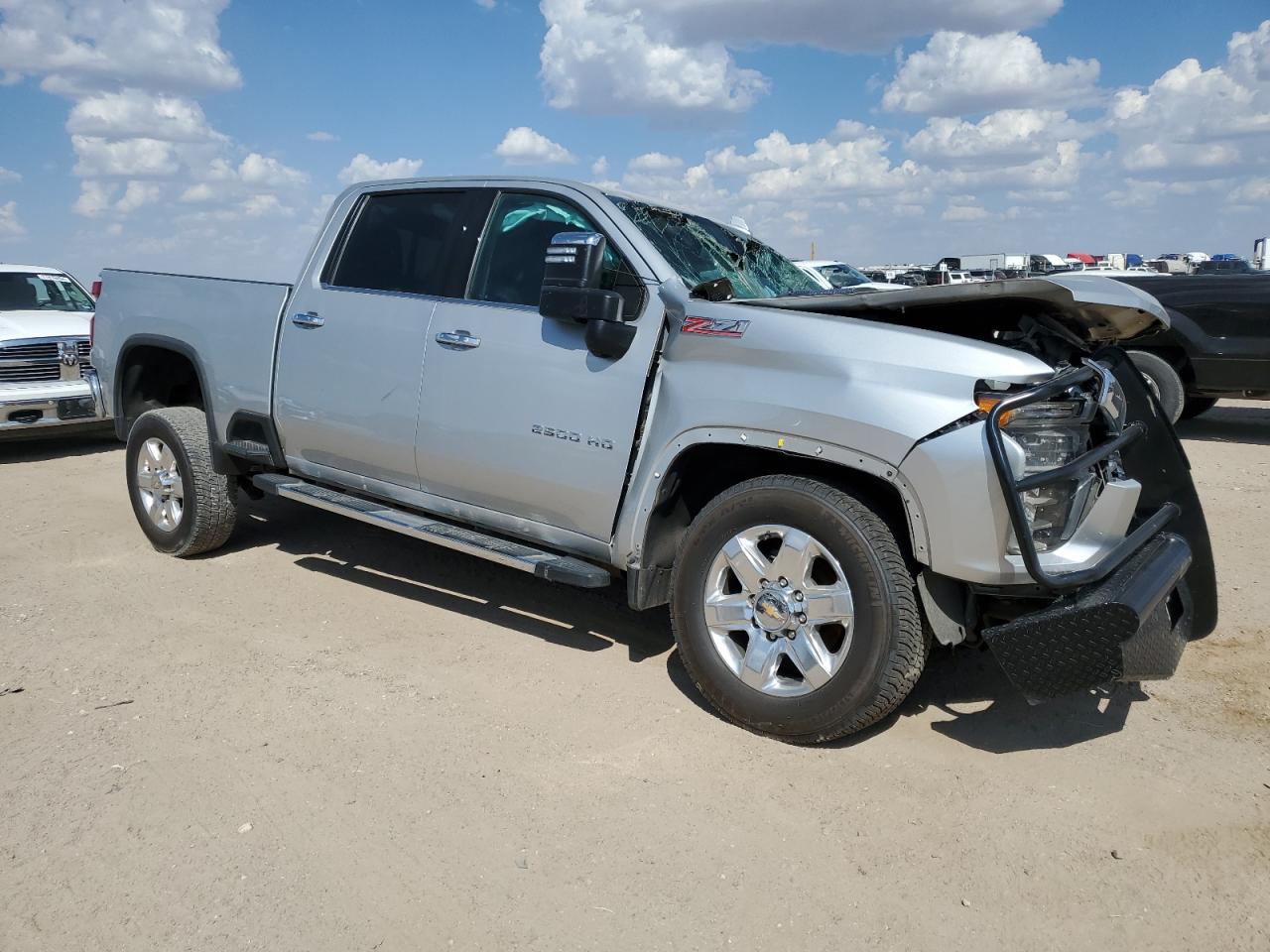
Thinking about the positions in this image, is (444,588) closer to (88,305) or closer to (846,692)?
(846,692)

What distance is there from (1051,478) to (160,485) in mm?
4984

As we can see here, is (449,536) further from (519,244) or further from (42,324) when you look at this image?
(42,324)

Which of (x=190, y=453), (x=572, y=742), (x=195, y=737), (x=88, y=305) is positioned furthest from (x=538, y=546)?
(x=88, y=305)

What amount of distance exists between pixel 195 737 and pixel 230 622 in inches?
50.6

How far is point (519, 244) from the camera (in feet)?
14.7

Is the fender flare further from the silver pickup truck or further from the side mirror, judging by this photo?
the side mirror

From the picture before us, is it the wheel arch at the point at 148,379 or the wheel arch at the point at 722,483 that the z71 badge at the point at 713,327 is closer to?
the wheel arch at the point at 722,483

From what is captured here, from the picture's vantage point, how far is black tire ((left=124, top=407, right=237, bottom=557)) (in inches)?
225

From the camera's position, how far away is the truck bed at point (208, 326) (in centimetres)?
536

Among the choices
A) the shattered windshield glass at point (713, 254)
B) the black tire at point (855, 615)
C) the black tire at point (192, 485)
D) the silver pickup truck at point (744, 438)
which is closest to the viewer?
the silver pickup truck at point (744, 438)

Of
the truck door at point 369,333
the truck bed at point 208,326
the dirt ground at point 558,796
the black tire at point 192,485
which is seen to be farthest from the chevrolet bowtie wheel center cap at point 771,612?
the black tire at point 192,485

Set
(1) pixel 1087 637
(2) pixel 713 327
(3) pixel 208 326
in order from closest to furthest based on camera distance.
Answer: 1. (1) pixel 1087 637
2. (2) pixel 713 327
3. (3) pixel 208 326

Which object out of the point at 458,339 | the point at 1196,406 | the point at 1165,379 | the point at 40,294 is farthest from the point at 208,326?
the point at 1196,406

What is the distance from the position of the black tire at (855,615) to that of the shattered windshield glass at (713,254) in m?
1.02
